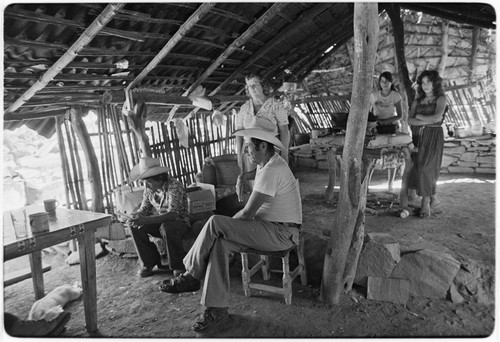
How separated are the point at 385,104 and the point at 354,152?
2.38 meters

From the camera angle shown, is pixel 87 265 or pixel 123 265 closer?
pixel 87 265

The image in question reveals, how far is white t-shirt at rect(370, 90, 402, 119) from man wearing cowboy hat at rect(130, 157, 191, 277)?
9.90 feet

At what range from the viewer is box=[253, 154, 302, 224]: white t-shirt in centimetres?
275

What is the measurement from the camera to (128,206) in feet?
15.5

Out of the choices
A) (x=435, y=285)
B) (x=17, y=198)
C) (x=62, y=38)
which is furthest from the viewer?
(x=17, y=198)

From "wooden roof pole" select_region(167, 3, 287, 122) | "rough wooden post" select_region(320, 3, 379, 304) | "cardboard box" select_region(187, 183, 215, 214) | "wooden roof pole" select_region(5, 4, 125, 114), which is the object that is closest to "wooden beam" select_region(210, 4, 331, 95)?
"wooden roof pole" select_region(167, 3, 287, 122)

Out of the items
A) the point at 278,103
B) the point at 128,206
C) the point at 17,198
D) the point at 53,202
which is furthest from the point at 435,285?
the point at 17,198

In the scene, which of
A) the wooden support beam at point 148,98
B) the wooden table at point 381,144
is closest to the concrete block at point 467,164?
the wooden table at point 381,144

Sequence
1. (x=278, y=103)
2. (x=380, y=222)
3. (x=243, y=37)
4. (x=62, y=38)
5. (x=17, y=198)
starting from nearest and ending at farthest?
(x=62, y=38) → (x=278, y=103) → (x=380, y=222) → (x=243, y=37) → (x=17, y=198)

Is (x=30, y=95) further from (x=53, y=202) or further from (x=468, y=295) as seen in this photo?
(x=468, y=295)

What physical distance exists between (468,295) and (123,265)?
3.76 meters

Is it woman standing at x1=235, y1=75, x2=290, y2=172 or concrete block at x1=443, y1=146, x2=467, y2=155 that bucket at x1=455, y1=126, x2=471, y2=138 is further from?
woman standing at x1=235, y1=75, x2=290, y2=172

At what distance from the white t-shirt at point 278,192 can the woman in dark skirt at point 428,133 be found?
232 centimetres

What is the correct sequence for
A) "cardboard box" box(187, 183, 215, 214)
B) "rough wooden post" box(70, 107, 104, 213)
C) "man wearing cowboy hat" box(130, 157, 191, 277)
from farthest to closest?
1. "rough wooden post" box(70, 107, 104, 213)
2. "cardboard box" box(187, 183, 215, 214)
3. "man wearing cowboy hat" box(130, 157, 191, 277)
